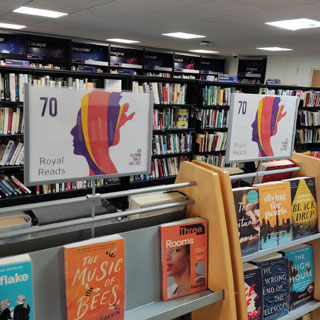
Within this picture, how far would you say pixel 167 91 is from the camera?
14.8 ft

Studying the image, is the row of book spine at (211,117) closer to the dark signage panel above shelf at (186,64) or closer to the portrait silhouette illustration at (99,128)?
the portrait silhouette illustration at (99,128)

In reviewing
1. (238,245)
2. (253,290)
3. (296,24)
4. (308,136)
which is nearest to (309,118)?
(308,136)

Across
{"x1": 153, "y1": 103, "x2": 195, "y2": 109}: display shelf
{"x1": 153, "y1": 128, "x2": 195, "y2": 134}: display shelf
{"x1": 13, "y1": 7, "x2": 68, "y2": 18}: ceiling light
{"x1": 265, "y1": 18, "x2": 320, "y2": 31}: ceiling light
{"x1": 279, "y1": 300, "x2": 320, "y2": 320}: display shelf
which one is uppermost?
{"x1": 13, "y1": 7, "x2": 68, "y2": 18}: ceiling light

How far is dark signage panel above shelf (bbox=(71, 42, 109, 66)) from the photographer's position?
8172 millimetres

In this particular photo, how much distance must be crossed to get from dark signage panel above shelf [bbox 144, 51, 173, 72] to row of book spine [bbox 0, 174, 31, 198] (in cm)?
602

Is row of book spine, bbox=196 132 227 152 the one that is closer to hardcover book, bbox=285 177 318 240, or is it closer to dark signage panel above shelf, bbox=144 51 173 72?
hardcover book, bbox=285 177 318 240

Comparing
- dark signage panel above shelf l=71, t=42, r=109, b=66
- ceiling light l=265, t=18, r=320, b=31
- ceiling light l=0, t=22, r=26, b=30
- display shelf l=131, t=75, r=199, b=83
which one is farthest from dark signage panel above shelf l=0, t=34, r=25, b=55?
ceiling light l=265, t=18, r=320, b=31

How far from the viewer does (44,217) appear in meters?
4.09

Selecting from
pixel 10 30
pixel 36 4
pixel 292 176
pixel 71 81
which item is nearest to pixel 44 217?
pixel 71 81

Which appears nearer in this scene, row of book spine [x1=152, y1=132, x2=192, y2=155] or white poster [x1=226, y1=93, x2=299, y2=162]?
Answer: white poster [x1=226, y1=93, x2=299, y2=162]

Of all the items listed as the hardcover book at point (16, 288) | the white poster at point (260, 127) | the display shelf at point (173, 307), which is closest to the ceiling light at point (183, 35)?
the white poster at point (260, 127)

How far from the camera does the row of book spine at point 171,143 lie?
4.54m

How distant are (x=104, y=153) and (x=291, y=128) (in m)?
0.88

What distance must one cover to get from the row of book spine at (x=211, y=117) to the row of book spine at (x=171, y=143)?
0.28m
